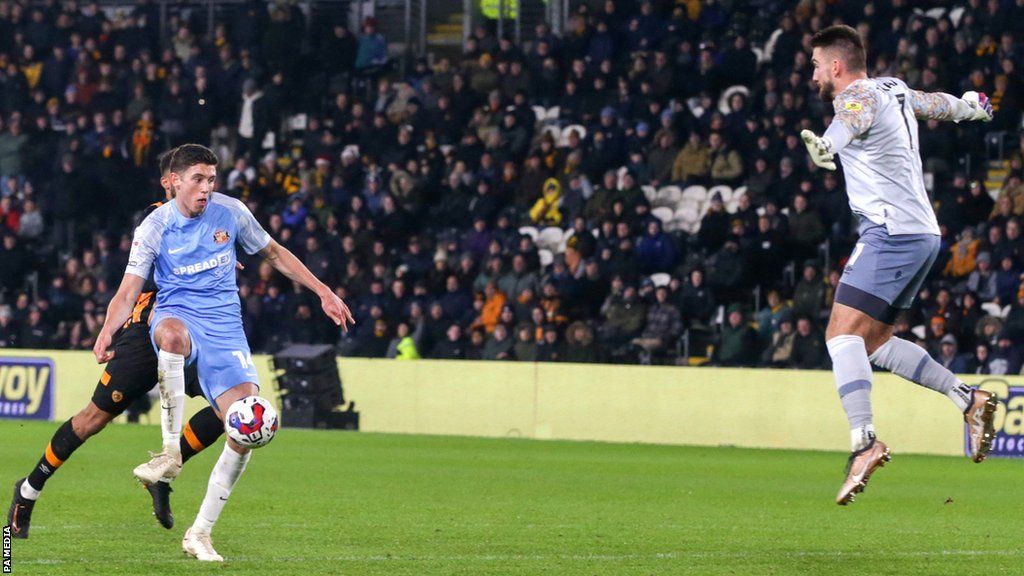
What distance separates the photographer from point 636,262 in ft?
73.6

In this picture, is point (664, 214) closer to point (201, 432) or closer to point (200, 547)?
point (201, 432)

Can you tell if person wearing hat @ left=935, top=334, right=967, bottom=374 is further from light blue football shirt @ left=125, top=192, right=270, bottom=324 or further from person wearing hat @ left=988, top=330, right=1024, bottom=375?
light blue football shirt @ left=125, top=192, right=270, bottom=324

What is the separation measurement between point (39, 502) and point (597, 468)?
20.9 ft

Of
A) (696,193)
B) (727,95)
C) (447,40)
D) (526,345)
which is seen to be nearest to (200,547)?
(526,345)

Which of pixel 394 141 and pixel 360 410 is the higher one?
pixel 394 141

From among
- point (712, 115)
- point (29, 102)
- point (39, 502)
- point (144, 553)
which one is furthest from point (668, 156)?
point (144, 553)

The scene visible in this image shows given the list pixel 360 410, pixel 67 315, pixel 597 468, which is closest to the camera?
pixel 597 468

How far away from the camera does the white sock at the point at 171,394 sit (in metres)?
8.80

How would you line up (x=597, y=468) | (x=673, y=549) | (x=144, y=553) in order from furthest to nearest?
1. (x=597, y=468)
2. (x=673, y=549)
3. (x=144, y=553)

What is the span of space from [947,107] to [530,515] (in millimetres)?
4223

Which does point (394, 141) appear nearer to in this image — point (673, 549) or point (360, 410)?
point (360, 410)

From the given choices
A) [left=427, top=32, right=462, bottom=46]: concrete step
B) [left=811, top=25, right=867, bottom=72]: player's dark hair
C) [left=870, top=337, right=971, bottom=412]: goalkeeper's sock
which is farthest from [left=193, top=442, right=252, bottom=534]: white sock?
[left=427, top=32, right=462, bottom=46]: concrete step

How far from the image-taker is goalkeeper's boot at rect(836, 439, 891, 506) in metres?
7.52

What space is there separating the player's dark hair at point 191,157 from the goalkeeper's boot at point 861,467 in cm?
363
